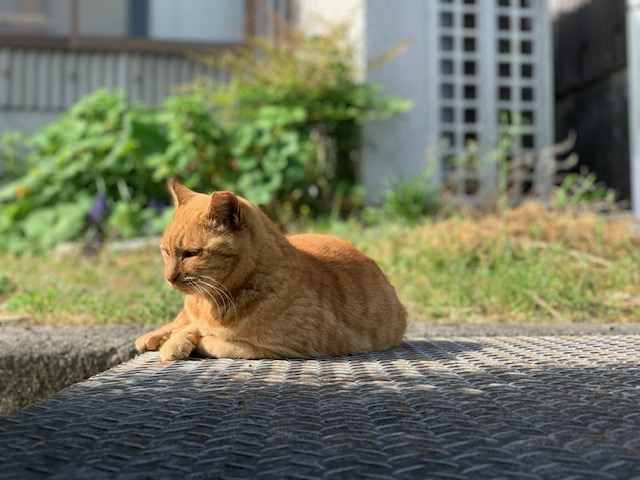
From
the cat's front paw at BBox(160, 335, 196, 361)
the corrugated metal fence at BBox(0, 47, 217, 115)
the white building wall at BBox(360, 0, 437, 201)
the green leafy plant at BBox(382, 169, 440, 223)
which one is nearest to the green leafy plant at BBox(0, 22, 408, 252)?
the white building wall at BBox(360, 0, 437, 201)

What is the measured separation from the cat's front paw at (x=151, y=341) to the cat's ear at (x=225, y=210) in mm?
455

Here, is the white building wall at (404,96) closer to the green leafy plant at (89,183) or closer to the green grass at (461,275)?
the green grass at (461,275)

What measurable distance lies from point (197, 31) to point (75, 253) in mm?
3770

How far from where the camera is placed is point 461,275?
153 inches

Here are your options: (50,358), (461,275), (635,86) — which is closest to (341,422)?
(50,358)

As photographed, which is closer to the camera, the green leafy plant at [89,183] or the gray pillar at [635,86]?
the gray pillar at [635,86]

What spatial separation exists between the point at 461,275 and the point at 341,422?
2.70 m

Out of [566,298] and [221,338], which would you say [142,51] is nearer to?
[566,298]

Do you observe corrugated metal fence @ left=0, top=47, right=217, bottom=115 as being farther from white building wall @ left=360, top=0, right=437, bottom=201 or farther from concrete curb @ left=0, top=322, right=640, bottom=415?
concrete curb @ left=0, top=322, right=640, bottom=415

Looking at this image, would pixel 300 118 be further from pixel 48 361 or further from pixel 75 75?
pixel 48 361

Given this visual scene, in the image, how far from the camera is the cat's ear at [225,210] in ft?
6.47

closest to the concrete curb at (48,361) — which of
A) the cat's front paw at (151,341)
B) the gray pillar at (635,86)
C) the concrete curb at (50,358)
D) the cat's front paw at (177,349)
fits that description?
the concrete curb at (50,358)

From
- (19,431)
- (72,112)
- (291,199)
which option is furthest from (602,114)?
(19,431)

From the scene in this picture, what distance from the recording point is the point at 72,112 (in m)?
6.69
